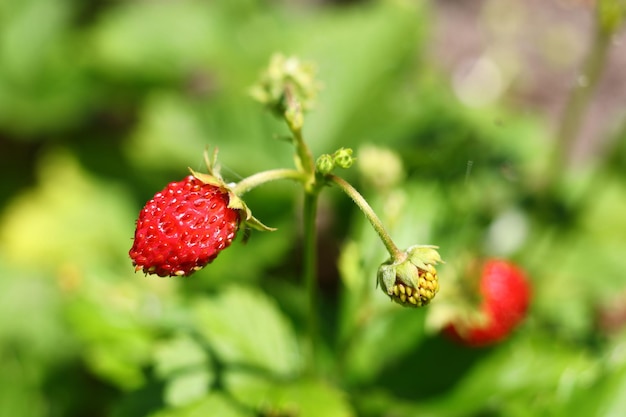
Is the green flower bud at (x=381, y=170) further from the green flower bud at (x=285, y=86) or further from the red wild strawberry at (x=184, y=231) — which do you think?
the red wild strawberry at (x=184, y=231)

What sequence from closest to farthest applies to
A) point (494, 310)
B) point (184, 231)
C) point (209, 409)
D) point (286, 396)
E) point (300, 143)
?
point (184, 231)
point (300, 143)
point (209, 409)
point (286, 396)
point (494, 310)

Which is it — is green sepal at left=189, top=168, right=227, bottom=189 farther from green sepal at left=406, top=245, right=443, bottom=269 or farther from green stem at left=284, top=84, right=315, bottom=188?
green sepal at left=406, top=245, right=443, bottom=269

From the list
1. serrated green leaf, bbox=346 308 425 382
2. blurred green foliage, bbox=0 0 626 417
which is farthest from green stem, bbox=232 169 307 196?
serrated green leaf, bbox=346 308 425 382

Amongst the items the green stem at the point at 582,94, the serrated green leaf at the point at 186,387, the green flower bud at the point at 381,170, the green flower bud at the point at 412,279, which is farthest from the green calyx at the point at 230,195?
the green stem at the point at 582,94

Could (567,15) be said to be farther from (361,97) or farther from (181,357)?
(181,357)

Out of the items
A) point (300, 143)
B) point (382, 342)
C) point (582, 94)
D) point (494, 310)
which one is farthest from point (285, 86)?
point (582, 94)

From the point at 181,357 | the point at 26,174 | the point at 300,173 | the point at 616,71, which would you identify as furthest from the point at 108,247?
the point at 616,71

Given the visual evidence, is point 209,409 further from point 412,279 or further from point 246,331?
point 412,279
